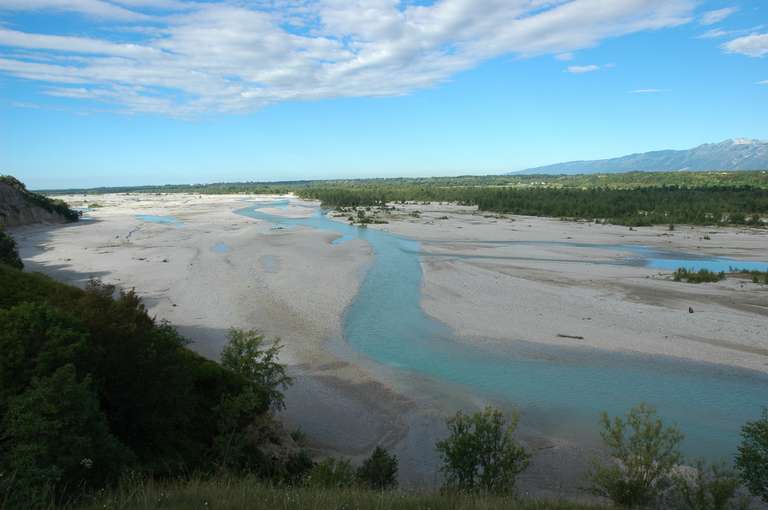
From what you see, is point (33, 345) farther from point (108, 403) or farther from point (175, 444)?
point (175, 444)

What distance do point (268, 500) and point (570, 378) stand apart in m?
15.2

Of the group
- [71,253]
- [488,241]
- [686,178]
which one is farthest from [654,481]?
[686,178]

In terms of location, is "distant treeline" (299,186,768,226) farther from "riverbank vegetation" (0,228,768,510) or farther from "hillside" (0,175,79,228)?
"riverbank vegetation" (0,228,768,510)

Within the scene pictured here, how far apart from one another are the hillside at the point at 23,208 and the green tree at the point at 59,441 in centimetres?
6465

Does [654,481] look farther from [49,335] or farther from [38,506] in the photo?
[49,335]

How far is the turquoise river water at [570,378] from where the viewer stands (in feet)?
52.3

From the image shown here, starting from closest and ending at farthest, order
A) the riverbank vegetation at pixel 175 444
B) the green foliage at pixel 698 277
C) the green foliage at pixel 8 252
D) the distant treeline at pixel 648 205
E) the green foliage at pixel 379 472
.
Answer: the riverbank vegetation at pixel 175 444, the green foliage at pixel 379 472, the green foliage at pixel 8 252, the green foliage at pixel 698 277, the distant treeline at pixel 648 205

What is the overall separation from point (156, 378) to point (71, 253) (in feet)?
133

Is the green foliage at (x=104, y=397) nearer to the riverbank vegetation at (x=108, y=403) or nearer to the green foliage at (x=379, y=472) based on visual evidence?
the riverbank vegetation at (x=108, y=403)

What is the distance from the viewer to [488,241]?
53.8 metres

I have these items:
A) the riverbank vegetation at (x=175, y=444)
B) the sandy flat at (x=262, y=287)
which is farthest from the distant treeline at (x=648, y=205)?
the riverbank vegetation at (x=175, y=444)

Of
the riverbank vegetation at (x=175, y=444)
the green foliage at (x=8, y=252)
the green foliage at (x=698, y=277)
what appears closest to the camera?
the riverbank vegetation at (x=175, y=444)

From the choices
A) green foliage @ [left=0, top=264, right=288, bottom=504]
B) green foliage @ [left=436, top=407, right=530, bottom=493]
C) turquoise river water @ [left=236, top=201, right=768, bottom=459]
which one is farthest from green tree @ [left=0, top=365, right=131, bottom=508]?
turquoise river water @ [left=236, top=201, right=768, bottom=459]

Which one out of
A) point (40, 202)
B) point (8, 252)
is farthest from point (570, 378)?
point (40, 202)
